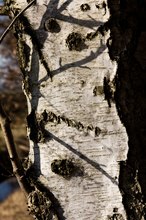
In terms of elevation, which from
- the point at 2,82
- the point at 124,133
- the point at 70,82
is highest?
the point at 70,82

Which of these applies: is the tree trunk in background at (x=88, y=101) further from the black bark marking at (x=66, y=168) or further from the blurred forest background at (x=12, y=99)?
the blurred forest background at (x=12, y=99)

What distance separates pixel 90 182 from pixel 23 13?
1.90 feet

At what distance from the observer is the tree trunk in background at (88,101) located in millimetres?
1759

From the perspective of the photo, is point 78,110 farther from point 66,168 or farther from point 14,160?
point 14,160

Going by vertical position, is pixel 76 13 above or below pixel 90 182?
Answer: above

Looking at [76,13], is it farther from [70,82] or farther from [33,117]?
[33,117]

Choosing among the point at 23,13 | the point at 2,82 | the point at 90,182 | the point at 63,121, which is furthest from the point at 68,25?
the point at 2,82

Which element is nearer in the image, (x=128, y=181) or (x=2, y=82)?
→ (x=128, y=181)

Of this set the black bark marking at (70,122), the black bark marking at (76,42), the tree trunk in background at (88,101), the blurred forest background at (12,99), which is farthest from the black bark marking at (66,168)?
the blurred forest background at (12,99)

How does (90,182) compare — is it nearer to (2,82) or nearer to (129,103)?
(129,103)

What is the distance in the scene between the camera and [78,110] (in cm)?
178

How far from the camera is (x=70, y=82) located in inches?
70.1

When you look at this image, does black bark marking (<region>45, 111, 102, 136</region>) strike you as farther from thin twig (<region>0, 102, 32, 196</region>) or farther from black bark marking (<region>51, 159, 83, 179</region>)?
thin twig (<region>0, 102, 32, 196</region>)

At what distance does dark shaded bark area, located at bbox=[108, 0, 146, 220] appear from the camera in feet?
5.79
